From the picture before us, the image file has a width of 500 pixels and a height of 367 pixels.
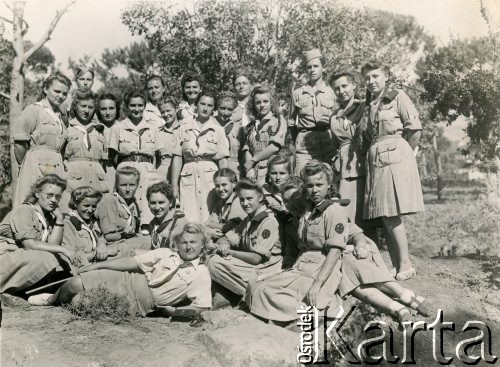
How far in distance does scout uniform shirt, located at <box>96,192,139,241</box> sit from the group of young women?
0.01 m

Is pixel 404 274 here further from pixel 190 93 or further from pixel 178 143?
pixel 190 93

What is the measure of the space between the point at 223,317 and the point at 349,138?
2338 millimetres

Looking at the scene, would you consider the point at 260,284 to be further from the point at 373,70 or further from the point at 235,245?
the point at 373,70

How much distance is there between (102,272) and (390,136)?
9.42 feet

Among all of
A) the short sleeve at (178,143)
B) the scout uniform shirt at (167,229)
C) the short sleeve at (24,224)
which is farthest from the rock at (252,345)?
the short sleeve at (178,143)

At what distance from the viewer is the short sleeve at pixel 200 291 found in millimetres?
4293

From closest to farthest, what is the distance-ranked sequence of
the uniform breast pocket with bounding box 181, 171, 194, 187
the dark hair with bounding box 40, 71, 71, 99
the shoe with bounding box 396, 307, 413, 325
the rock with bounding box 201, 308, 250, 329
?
the shoe with bounding box 396, 307, 413, 325 → the rock with bounding box 201, 308, 250, 329 → the dark hair with bounding box 40, 71, 71, 99 → the uniform breast pocket with bounding box 181, 171, 194, 187

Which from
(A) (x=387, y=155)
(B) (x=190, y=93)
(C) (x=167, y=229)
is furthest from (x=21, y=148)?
(A) (x=387, y=155)

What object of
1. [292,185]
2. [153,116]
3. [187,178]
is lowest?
[292,185]

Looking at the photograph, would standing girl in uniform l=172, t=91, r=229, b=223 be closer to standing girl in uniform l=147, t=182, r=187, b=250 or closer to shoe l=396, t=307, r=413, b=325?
standing girl in uniform l=147, t=182, r=187, b=250

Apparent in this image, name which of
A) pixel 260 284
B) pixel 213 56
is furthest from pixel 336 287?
pixel 213 56

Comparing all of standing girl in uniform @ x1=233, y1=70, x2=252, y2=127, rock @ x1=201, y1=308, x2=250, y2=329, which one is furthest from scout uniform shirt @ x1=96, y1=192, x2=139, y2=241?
standing girl in uniform @ x1=233, y1=70, x2=252, y2=127

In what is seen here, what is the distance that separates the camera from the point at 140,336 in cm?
381

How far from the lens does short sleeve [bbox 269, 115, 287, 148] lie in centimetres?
584
